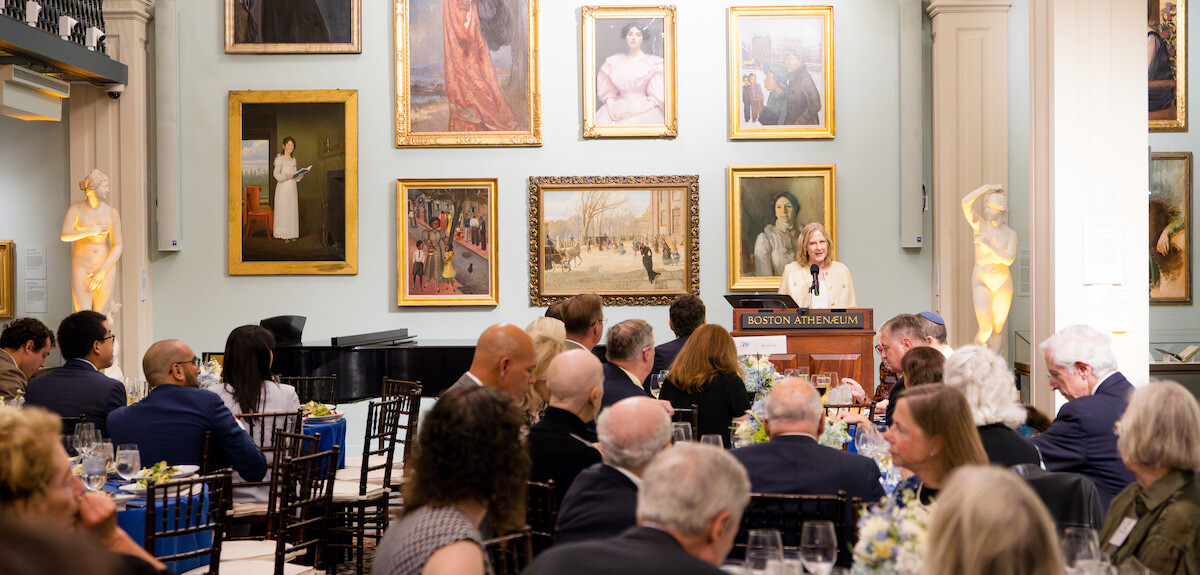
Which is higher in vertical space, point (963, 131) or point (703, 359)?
point (963, 131)

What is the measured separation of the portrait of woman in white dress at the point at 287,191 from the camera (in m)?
11.6

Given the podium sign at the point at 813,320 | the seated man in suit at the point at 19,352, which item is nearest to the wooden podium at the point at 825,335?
the podium sign at the point at 813,320

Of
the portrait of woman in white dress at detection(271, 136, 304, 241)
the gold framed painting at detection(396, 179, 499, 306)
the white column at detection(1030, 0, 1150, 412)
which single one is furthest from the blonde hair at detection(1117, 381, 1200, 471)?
the portrait of woman in white dress at detection(271, 136, 304, 241)

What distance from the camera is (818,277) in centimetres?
964

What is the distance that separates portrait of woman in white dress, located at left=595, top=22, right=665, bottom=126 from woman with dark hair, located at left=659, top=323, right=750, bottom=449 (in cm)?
593

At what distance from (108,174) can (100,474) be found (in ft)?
25.0

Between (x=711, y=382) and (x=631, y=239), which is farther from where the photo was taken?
(x=631, y=239)

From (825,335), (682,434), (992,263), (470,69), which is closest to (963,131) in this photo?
(992,263)

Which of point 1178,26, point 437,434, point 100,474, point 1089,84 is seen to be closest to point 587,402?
point 437,434

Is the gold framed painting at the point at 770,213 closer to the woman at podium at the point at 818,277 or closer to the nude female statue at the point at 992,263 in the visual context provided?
the woman at podium at the point at 818,277

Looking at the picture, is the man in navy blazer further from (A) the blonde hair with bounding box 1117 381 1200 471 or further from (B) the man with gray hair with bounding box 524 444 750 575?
(B) the man with gray hair with bounding box 524 444 750 575

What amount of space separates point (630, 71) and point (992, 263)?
4.09m

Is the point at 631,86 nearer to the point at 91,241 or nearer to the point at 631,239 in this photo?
the point at 631,239

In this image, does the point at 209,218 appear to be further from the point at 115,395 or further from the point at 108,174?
the point at 115,395
